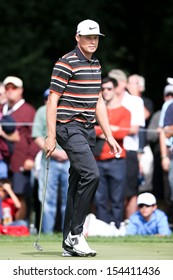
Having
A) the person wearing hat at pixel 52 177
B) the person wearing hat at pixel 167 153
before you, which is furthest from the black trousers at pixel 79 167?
the person wearing hat at pixel 52 177

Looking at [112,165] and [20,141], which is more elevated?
[20,141]

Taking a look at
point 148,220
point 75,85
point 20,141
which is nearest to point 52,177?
point 20,141

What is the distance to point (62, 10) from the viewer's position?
85.6ft

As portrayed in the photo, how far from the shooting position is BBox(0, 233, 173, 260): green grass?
10297mm

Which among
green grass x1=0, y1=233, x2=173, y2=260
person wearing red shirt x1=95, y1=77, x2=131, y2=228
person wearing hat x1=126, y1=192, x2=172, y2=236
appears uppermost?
person wearing red shirt x1=95, y1=77, x2=131, y2=228

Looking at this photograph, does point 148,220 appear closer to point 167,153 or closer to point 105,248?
point 167,153

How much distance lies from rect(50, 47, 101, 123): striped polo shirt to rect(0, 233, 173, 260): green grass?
132cm

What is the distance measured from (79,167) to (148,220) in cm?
423

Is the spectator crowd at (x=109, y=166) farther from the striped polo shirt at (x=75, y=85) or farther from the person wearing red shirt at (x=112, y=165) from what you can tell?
the striped polo shirt at (x=75, y=85)

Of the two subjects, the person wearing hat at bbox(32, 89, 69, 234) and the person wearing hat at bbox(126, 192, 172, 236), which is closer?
the person wearing hat at bbox(126, 192, 172, 236)

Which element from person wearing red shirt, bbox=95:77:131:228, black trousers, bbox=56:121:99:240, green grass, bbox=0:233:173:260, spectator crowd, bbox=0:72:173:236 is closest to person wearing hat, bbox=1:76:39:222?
spectator crowd, bbox=0:72:173:236

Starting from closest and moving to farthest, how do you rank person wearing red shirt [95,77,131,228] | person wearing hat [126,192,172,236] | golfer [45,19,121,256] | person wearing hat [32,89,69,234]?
1. golfer [45,19,121,256]
2. person wearing hat [126,192,172,236]
3. person wearing red shirt [95,77,131,228]
4. person wearing hat [32,89,69,234]

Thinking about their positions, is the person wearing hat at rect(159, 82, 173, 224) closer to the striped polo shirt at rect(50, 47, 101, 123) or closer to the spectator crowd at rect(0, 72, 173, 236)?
the spectator crowd at rect(0, 72, 173, 236)

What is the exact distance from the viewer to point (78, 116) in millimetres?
10367
